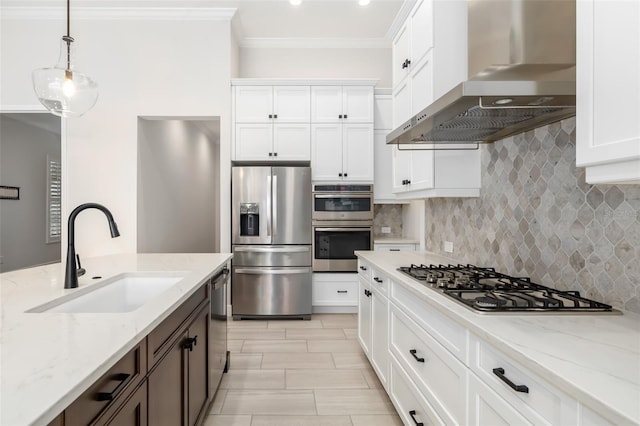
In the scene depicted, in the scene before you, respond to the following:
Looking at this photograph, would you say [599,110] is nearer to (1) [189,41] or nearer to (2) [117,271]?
(2) [117,271]

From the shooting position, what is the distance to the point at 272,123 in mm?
4285

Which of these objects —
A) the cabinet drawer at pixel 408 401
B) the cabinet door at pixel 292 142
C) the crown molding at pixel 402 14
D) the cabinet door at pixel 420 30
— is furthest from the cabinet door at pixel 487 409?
the cabinet door at pixel 292 142

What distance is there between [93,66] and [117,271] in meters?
3.20

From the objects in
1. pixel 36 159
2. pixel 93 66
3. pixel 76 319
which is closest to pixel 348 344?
pixel 76 319

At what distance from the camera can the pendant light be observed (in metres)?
2.30

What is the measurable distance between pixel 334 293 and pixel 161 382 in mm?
3100

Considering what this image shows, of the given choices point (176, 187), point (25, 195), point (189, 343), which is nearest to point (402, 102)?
point (189, 343)

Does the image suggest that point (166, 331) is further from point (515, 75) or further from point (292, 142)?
point (292, 142)

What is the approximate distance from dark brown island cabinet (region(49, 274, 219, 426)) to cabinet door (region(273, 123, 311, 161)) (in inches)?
95.4

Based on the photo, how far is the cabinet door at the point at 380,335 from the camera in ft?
7.63

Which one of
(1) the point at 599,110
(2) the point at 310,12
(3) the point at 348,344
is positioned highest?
(2) the point at 310,12

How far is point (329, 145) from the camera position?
434 centimetres

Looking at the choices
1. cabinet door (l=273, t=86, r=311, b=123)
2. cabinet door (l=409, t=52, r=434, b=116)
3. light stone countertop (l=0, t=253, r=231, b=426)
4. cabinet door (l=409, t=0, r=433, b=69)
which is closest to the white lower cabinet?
light stone countertop (l=0, t=253, r=231, b=426)

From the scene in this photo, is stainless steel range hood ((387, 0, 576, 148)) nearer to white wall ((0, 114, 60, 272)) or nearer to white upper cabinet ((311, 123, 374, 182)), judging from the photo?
white upper cabinet ((311, 123, 374, 182))
